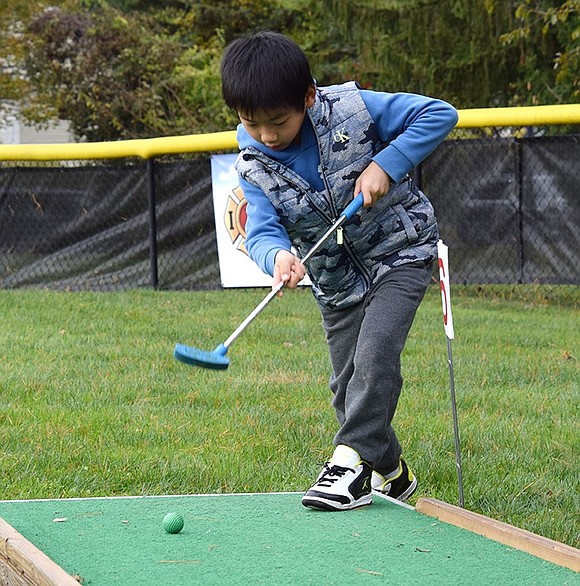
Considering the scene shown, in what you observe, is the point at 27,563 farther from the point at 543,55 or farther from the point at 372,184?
the point at 543,55

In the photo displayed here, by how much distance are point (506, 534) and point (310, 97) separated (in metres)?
1.55

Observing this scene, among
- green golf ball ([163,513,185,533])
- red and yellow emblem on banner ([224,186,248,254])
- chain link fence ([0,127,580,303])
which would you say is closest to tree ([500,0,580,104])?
chain link fence ([0,127,580,303])

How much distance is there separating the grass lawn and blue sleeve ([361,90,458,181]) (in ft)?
4.31

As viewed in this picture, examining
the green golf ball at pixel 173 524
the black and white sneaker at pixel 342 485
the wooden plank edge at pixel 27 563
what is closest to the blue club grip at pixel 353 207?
the black and white sneaker at pixel 342 485

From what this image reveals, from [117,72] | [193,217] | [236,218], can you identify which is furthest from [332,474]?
[117,72]

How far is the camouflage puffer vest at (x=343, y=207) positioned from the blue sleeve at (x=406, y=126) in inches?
1.8

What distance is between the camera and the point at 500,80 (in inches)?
590

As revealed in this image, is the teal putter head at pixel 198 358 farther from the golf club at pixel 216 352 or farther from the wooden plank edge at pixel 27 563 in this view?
the wooden plank edge at pixel 27 563

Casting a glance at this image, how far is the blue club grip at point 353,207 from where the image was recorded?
3684 millimetres

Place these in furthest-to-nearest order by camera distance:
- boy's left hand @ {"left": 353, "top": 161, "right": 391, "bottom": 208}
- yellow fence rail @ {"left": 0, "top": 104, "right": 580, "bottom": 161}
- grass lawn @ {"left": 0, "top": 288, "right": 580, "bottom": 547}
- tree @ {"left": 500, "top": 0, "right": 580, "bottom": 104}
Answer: tree @ {"left": 500, "top": 0, "right": 580, "bottom": 104}
yellow fence rail @ {"left": 0, "top": 104, "right": 580, "bottom": 161}
grass lawn @ {"left": 0, "top": 288, "right": 580, "bottom": 547}
boy's left hand @ {"left": 353, "top": 161, "right": 391, "bottom": 208}

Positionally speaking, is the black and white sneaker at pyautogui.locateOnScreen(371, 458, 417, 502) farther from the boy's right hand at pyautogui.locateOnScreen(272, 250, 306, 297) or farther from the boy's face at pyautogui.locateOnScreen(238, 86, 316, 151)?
the boy's face at pyautogui.locateOnScreen(238, 86, 316, 151)

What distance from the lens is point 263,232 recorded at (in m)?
3.78

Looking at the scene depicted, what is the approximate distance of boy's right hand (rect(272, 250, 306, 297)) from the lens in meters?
3.44

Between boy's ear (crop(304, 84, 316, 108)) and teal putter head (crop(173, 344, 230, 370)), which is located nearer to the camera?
teal putter head (crop(173, 344, 230, 370))
